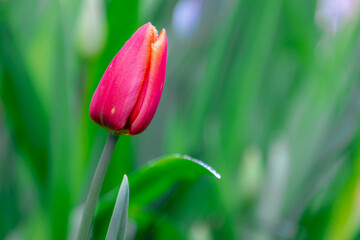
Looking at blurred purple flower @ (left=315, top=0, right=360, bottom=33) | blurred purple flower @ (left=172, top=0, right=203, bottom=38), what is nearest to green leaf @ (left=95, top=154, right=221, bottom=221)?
blurred purple flower @ (left=172, top=0, right=203, bottom=38)

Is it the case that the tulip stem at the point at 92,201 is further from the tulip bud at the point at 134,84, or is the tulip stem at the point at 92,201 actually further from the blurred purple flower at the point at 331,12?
the blurred purple flower at the point at 331,12

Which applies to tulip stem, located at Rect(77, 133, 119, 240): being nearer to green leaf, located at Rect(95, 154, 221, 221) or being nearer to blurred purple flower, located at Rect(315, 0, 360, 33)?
green leaf, located at Rect(95, 154, 221, 221)

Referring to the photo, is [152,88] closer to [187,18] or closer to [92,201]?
[92,201]

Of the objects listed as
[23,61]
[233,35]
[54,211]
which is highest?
[233,35]

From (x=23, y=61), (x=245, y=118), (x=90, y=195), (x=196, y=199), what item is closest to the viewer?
(x=90, y=195)

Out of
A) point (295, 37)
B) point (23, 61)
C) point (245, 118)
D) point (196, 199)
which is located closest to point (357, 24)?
point (295, 37)

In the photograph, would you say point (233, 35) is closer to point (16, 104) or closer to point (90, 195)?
point (16, 104)
